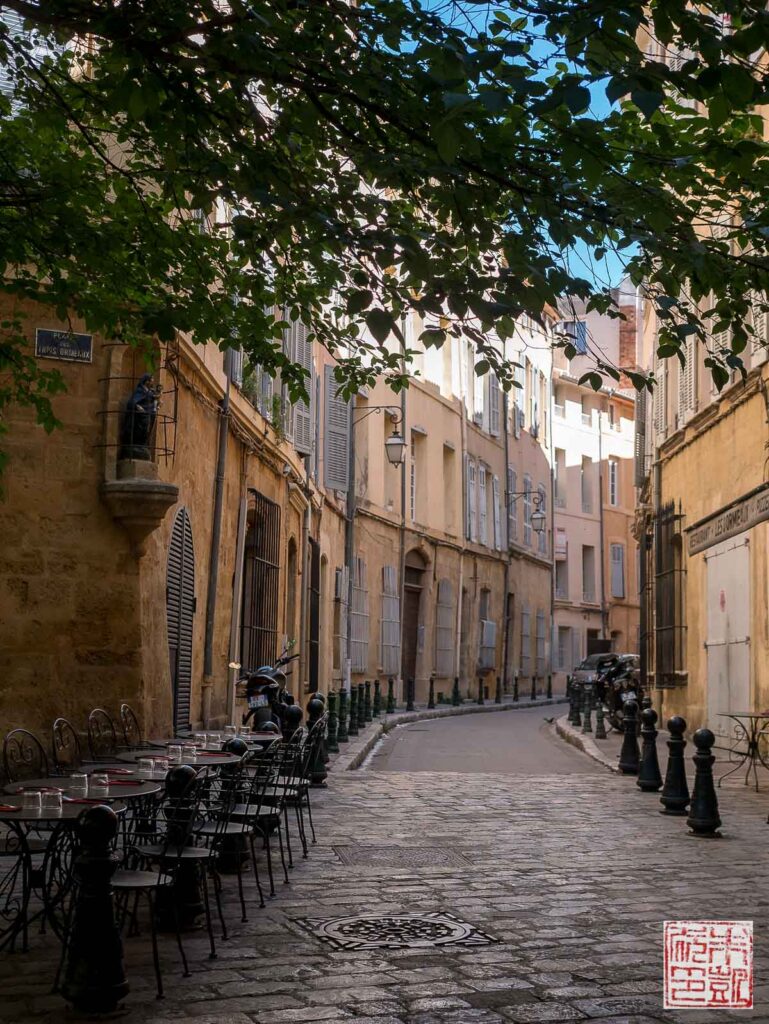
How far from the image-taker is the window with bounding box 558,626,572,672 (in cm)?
4484

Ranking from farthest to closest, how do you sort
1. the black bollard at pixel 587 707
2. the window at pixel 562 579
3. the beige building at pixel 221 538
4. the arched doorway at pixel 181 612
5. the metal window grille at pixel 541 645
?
the window at pixel 562 579 → the metal window grille at pixel 541 645 → the black bollard at pixel 587 707 → the arched doorway at pixel 181 612 → the beige building at pixel 221 538

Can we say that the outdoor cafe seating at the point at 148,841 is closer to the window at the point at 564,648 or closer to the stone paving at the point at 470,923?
the stone paving at the point at 470,923

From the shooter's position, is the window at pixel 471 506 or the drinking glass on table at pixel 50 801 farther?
the window at pixel 471 506

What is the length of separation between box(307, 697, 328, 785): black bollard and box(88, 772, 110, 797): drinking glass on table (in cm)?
241

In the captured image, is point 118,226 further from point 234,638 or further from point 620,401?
point 620,401

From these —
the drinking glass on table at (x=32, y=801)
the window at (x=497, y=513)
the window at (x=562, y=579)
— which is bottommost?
the drinking glass on table at (x=32, y=801)

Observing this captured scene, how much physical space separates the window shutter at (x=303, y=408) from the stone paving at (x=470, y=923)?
10062 mm

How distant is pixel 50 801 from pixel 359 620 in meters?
21.0

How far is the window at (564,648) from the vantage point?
4484 cm

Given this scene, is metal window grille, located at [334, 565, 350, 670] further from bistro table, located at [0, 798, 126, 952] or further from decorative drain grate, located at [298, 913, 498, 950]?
bistro table, located at [0, 798, 126, 952]

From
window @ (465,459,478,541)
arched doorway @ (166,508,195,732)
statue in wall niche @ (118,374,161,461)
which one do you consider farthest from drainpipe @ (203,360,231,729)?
window @ (465,459,478,541)

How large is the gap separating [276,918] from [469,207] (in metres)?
3.68

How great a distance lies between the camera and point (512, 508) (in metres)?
39.2

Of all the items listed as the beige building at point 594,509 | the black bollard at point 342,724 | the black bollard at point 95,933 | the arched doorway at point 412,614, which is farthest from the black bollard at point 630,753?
the beige building at point 594,509
